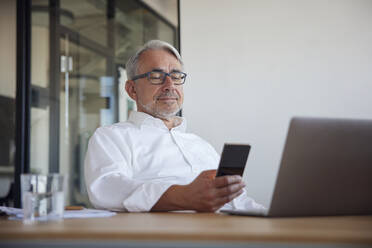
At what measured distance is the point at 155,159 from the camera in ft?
6.41

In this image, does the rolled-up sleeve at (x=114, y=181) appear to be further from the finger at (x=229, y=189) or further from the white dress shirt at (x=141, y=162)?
the finger at (x=229, y=189)

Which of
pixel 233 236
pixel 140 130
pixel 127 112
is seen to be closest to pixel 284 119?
pixel 140 130

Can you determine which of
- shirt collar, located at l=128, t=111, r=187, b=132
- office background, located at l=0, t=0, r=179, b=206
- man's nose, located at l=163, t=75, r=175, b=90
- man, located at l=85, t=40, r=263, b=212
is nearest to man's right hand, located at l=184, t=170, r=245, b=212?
man, located at l=85, t=40, r=263, b=212

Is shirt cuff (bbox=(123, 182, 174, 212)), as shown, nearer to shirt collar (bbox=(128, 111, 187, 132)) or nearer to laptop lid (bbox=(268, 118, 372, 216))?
laptop lid (bbox=(268, 118, 372, 216))

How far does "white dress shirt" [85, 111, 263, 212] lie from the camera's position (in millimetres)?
1523

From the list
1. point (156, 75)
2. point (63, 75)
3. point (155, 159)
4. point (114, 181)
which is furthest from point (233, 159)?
point (63, 75)

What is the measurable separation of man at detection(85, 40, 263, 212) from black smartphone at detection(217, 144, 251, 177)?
0.05 meters

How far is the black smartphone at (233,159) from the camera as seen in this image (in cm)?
132

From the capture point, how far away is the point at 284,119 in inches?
103

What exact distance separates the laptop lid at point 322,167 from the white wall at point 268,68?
1612 millimetres

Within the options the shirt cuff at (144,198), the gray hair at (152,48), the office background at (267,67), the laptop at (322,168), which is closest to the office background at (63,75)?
the office background at (267,67)

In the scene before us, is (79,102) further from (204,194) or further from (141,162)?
(204,194)

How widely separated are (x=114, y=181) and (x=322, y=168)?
869mm

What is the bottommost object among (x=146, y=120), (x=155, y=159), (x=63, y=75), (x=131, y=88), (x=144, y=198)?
(x=144, y=198)
